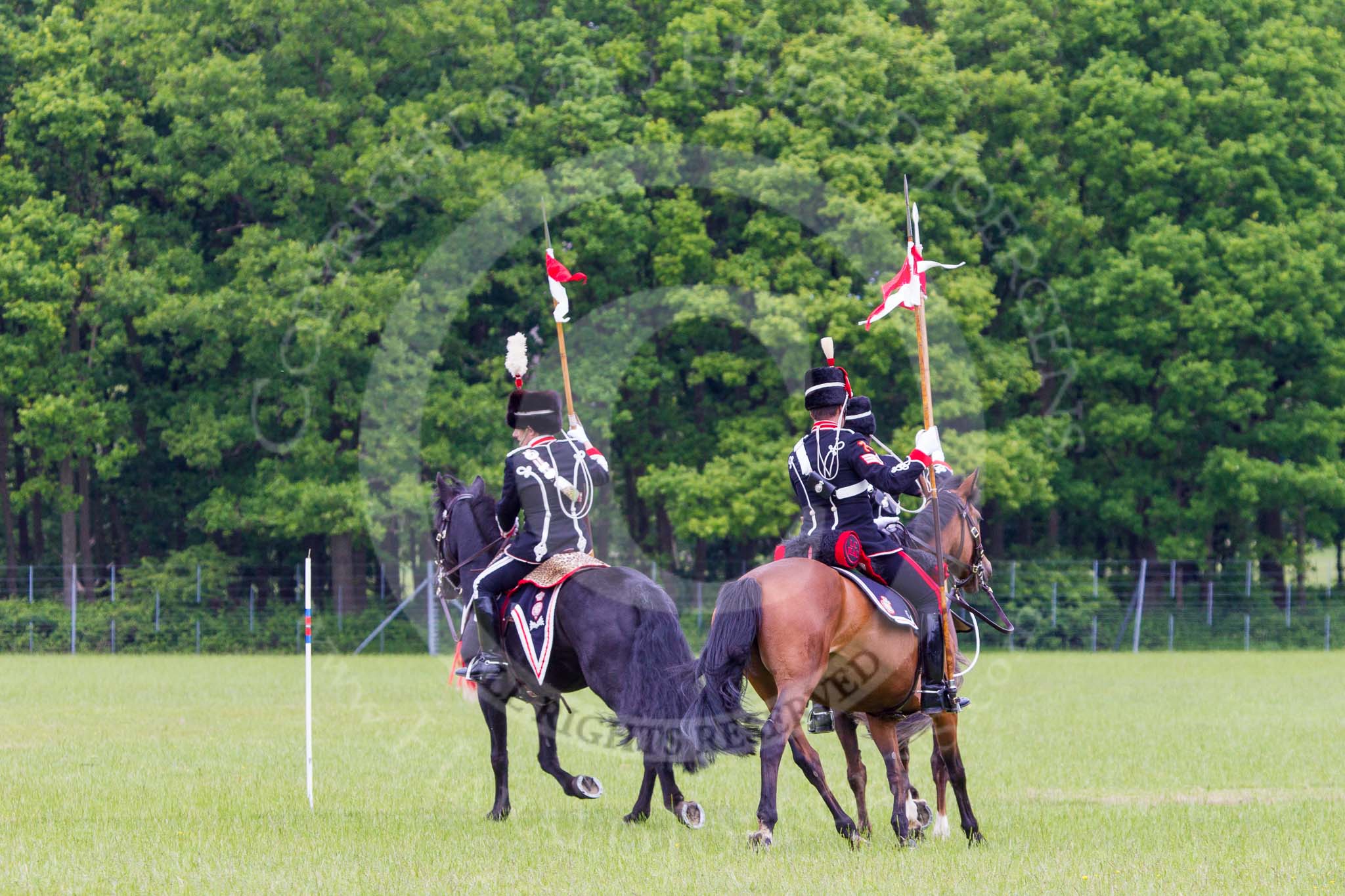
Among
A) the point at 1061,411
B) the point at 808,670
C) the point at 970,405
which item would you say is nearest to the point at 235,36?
the point at 970,405

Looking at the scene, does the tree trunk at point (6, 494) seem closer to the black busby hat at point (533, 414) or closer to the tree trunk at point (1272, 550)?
the tree trunk at point (1272, 550)

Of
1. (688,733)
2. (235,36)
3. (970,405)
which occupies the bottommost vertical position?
(688,733)

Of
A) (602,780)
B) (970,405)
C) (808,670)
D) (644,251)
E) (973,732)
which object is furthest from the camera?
(644,251)

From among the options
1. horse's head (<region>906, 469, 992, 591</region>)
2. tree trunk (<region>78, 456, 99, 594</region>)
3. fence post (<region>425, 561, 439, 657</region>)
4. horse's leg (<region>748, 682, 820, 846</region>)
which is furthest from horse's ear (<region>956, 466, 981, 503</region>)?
tree trunk (<region>78, 456, 99, 594</region>)

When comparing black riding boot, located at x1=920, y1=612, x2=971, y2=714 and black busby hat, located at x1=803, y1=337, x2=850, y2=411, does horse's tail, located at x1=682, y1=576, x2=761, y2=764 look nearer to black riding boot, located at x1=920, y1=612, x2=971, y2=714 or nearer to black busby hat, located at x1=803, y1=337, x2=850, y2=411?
black riding boot, located at x1=920, y1=612, x2=971, y2=714

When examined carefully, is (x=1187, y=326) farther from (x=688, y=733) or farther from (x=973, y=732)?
(x=688, y=733)

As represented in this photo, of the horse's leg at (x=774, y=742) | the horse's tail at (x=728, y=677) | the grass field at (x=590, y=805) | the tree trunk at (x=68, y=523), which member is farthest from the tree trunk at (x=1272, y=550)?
the horse's leg at (x=774, y=742)

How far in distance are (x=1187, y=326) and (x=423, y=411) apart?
55.2 feet

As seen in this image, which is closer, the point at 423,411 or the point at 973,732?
the point at 973,732

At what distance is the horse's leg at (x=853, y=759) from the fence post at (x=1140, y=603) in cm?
2782

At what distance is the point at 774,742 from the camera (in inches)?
401

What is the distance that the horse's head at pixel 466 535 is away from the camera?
12.9 meters

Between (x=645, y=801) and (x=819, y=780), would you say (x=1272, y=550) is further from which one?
(x=819, y=780)

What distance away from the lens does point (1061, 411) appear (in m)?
40.8
